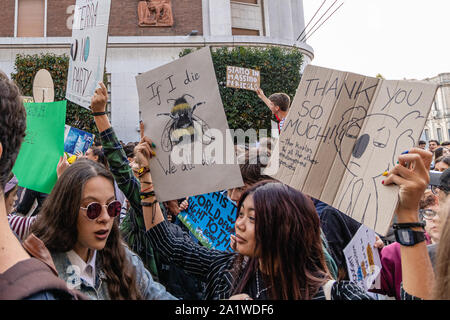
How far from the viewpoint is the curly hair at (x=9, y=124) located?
1.02 meters

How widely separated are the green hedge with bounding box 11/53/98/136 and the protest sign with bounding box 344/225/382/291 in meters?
12.2

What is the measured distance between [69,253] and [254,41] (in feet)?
49.5

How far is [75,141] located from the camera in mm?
4445

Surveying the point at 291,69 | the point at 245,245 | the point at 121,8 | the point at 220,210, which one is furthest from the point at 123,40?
the point at 245,245

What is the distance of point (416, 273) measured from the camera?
54.9 inches

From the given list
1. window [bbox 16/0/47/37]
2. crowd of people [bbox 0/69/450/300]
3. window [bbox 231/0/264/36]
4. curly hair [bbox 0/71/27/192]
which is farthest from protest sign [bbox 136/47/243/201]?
window [bbox 16/0/47/37]

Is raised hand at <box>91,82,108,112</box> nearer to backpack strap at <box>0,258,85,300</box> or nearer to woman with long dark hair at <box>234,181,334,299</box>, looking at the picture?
woman with long dark hair at <box>234,181,334,299</box>

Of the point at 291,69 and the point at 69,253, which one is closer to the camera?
the point at 69,253

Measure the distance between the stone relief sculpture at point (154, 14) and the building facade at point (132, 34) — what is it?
9cm

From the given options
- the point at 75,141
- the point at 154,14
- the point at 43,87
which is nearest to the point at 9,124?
the point at 43,87

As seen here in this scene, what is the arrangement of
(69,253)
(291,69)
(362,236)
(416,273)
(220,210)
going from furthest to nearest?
1. (291,69)
2. (220,210)
3. (362,236)
4. (69,253)
5. (416,273)

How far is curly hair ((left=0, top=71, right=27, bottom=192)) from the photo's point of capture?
1019 mm

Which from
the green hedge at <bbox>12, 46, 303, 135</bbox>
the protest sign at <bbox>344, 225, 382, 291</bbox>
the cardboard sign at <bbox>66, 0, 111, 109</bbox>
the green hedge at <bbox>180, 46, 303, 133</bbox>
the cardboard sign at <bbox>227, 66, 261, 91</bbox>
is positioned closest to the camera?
the protest sign at <bbox>344, 225, 382, 291</bbox>
